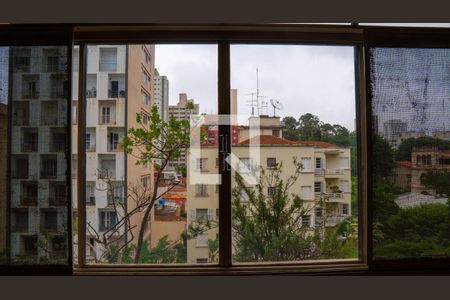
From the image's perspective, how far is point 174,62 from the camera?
256 centimetres

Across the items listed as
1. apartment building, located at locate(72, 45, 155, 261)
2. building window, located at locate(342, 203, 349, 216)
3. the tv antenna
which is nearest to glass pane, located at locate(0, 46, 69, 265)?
apartment building, located at locate(72, 45, 155, 261)

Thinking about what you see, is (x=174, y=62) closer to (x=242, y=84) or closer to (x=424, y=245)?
(x=242, y=84)

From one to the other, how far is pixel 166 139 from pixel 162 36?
800mm

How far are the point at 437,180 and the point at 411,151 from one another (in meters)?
0.31

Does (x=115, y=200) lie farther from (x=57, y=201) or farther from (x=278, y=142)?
(x=278, y=142)

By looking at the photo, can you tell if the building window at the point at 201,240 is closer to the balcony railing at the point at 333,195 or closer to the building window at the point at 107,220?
the building window at the point at 107,220

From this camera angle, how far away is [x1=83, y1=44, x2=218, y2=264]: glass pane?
8.26 feet

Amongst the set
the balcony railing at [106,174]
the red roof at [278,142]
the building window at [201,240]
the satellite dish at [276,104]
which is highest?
the satellite dish at [276,104]

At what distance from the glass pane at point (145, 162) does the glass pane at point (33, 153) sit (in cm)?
20

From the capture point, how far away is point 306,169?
2570mm

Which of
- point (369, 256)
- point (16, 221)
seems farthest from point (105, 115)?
point (369, 256)

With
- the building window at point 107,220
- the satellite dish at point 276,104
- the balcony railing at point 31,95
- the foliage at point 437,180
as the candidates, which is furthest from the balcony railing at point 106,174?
the foliage at point 437,180

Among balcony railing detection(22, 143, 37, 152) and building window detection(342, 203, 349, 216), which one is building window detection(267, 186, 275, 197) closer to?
building window detection(342, 203, 349, 216)

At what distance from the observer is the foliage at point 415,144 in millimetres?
2467
